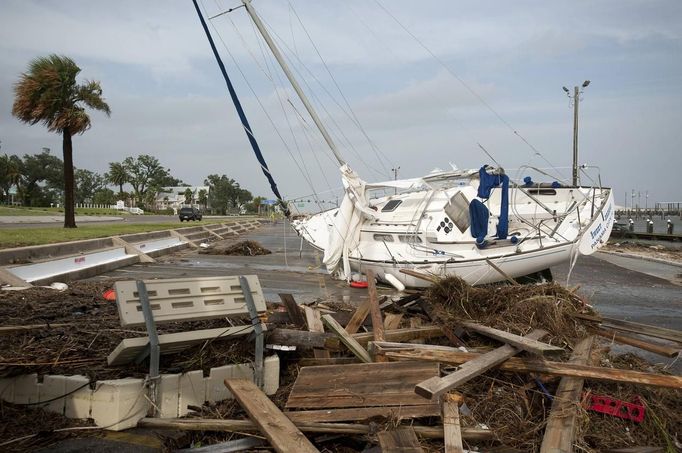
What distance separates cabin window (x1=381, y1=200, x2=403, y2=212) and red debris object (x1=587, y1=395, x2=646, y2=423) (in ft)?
34.7

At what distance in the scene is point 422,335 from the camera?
5891 millimetres

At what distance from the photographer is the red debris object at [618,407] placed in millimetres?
4473

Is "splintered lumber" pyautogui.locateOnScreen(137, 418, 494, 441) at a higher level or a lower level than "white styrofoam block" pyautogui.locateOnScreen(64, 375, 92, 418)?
lower

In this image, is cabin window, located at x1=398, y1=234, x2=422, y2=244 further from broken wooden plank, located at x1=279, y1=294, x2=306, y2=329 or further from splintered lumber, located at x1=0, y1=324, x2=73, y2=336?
splintered lumber, located at x1=0, y1=324, x2=73, y2=336

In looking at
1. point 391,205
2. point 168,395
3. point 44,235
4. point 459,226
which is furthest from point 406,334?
point 44,235

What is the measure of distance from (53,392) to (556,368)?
4.35 metres

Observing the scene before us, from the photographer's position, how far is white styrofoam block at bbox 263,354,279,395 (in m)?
5.12

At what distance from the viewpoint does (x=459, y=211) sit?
12883 millimetres

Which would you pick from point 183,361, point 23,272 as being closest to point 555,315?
point 183,361

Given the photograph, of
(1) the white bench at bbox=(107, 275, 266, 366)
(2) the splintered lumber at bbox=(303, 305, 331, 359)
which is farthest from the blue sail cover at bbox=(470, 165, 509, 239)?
(1) the white bench at bbox=(107, 275, 266, 366)

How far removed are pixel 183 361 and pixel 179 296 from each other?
61cm

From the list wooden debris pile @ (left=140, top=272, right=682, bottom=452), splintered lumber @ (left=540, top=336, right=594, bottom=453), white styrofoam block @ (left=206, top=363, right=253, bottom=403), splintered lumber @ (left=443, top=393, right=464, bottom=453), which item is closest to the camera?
splintered lumber @ (left=443, top=393, right=464, bottom=453)

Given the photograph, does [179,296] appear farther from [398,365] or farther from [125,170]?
[125,170]

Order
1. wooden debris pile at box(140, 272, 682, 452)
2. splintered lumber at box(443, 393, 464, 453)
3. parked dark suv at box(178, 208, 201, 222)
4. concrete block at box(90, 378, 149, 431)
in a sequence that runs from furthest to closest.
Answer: parked dark suv at box(178, 208, 201, 222) → concrete block at box(90, 378, 149, 431) → wooden debris pile at box(140, 272, 682, 452) → splintered lumber at box(443, 393, 464, 453)
